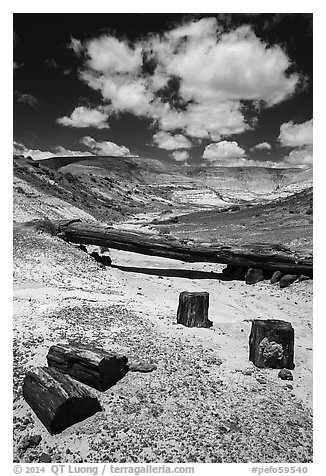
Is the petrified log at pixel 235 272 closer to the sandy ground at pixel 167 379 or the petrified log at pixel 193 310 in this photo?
the sandy ground at pixel 167 379

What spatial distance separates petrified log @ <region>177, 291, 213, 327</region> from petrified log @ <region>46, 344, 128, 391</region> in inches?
96.9

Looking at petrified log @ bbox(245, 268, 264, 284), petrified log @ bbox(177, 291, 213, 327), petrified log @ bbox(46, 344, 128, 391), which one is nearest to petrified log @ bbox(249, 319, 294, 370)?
petrified log @ bbox(177, 291, 213, 327)

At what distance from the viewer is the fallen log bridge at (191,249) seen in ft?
37.1

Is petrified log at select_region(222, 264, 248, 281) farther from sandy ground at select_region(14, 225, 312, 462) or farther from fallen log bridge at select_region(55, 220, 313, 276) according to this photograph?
sandy ground at select_region(14, 225, 312, 462)

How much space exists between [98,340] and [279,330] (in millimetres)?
3060

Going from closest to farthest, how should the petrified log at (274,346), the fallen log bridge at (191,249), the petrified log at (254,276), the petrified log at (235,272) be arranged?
the petrified log at (274,346) < the fallen log bridge at (191,249) < the petrified log at (254,276) < the petrified log at (235,272)

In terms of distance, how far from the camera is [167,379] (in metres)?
5.09

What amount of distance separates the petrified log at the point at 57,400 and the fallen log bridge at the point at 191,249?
337 inches

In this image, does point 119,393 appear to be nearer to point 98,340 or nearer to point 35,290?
point 98,340

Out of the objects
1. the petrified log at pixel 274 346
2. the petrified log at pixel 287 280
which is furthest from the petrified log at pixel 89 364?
the petrified log at pixel 287 280

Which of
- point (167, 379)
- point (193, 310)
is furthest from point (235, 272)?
point (167, 379)

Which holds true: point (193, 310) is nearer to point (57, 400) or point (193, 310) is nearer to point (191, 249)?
point (57, 400)

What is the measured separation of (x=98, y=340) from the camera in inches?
238

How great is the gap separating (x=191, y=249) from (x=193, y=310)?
18.4 feet
